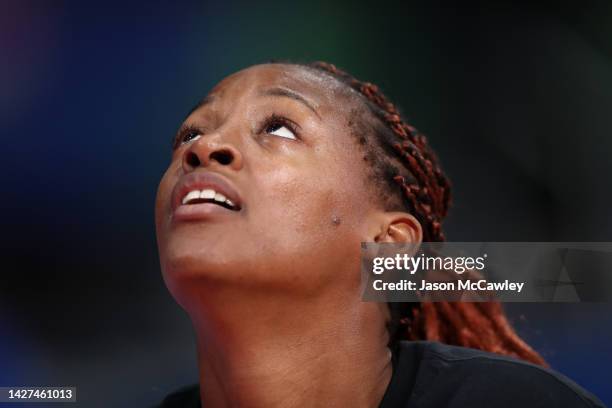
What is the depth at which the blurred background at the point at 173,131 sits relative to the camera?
6.73 ft

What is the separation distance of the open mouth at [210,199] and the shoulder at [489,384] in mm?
541

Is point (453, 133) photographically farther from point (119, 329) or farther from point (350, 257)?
point (119, 329)

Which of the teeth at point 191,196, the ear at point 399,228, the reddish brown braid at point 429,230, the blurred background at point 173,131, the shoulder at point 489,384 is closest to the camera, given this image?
the shoulder at point 489,384

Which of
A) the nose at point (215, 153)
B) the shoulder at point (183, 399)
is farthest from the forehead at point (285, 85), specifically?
the shoulder at point (183, 399)

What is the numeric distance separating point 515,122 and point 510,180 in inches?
6.7

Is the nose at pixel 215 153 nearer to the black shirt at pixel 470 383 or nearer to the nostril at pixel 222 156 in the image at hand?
the nostril at pixel 222 156

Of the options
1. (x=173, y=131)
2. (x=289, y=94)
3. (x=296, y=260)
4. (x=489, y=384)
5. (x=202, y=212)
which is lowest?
(x=489, y=384)

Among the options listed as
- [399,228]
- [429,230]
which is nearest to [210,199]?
[399,228]

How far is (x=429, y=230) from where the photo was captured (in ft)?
5.86

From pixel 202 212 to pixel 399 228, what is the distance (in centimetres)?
48

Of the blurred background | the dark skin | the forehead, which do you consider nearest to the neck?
the dark skin

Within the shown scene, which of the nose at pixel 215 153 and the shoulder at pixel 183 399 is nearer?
the nose at pixel 215 153

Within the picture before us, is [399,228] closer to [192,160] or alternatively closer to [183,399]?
[192,160]

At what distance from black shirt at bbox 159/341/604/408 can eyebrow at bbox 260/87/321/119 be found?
1.95ft
